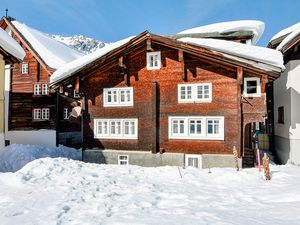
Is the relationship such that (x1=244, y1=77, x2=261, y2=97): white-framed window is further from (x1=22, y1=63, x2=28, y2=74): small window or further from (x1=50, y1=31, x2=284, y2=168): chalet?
(x1=22, y1=63, x2=28, y2=74): small window

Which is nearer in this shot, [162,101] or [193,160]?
[193,160]

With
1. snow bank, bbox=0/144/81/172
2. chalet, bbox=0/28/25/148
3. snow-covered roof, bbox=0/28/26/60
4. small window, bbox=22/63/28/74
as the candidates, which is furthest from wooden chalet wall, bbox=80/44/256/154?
small window, bbox=22/63/28/74

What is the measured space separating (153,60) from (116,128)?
4916 millimetres

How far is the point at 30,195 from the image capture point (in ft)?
27.1

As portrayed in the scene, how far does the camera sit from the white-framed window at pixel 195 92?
1415 centimetres

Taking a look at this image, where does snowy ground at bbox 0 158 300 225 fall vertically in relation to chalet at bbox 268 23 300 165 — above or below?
below

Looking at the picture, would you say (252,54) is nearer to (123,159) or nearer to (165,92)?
(165,92)

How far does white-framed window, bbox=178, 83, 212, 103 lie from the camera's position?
14.1 m

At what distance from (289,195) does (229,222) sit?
3200mm

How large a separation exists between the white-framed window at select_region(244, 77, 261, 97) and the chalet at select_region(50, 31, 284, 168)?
0.05 meters

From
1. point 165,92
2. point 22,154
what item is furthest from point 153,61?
point 22,154

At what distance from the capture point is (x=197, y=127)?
46.9ft

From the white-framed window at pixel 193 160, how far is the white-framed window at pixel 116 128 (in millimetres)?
3411

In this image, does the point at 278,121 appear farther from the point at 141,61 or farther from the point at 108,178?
the point at 108,178
